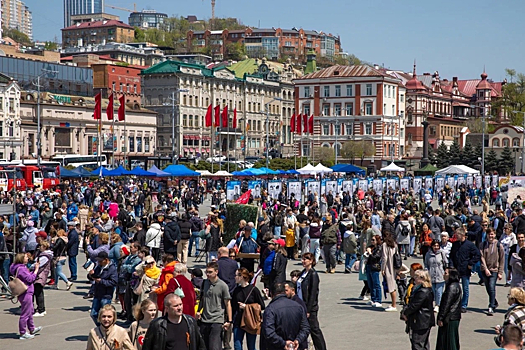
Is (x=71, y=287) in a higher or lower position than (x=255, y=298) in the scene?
lower

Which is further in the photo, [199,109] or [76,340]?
[199,109]

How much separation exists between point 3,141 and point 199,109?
35.9 meters

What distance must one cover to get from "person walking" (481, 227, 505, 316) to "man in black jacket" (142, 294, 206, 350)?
8350mm

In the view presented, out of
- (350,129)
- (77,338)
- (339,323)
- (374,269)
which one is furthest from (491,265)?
(350,129)

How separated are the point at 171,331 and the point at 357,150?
8919 centimetres

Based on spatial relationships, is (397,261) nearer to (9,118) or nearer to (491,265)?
(491,265)

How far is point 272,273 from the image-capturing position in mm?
13656

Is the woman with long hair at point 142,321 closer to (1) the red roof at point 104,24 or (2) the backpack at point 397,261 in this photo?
(2) the backpack at point 397,261

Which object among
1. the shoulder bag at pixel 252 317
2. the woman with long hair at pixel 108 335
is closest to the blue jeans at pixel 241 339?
the shoulder bag at pixel 252 317

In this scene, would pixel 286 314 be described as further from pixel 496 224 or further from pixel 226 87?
pixel 226 87

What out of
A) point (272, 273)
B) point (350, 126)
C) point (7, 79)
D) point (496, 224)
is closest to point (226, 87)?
point (350, 126)

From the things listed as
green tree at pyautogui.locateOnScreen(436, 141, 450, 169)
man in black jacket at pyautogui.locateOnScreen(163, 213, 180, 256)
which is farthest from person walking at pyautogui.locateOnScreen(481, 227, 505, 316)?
green tree at pyautogui.locateOnScreen(436, 141, 450, 169)

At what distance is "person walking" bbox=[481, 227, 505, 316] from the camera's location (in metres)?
14.5

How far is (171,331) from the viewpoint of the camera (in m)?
7.57
